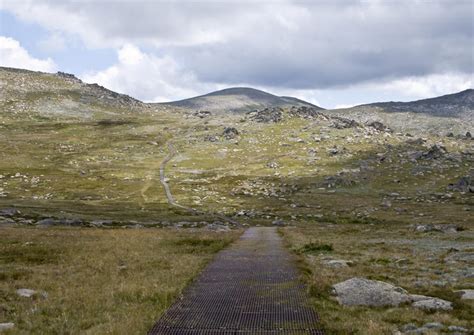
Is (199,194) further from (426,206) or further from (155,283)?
(155,283)

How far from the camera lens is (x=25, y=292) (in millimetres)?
20438

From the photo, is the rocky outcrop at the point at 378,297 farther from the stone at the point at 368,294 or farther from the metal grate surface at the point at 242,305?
the metal grate surface at the point at 242,305

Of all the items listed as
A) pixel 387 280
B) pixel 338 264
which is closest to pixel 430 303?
pixel 387 280

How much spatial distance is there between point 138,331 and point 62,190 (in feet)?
404

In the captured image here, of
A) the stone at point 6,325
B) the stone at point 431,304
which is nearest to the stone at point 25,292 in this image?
the stone at point 6,325

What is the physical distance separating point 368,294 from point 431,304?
7.78 ft

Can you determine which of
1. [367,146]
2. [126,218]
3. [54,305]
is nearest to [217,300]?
[54,305]

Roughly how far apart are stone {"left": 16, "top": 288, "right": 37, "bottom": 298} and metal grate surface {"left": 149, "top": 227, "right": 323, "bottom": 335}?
642 centimetres

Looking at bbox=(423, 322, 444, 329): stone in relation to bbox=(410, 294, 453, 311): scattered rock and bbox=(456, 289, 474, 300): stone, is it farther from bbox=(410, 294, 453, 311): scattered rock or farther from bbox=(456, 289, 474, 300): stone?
bbox=(456, 289, 474, 300): stone

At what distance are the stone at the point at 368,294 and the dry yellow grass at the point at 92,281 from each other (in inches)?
269

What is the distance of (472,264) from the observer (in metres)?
31.8

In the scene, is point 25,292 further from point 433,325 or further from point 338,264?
point 338,264

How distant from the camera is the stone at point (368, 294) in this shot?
1841 centimetres

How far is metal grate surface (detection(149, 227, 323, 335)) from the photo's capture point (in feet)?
48.8
